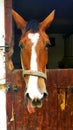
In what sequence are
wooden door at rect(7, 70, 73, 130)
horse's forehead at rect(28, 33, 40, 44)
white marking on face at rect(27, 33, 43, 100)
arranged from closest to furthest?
white marking on face at rect(27, 33, 43, 100) → horse's forehead at rect(28, 33, 40, 44) → wooden door at rect(7, 70, 73, 130)

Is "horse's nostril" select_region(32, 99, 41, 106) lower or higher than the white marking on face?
lower

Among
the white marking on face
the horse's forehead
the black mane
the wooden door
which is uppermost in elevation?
the black mane

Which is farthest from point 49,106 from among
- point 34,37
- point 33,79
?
point 34,37

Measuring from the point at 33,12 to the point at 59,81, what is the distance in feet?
4.47

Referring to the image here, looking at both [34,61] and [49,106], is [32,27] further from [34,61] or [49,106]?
[49,106]

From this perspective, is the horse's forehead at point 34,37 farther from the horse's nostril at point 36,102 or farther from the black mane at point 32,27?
the horse's nostril at point 36,102

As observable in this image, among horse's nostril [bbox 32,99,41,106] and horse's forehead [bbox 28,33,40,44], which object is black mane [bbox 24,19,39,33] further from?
horse's nostril [bbox 32,99,41,106]

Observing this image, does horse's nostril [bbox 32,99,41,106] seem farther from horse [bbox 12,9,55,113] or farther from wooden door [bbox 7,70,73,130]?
wooden door [bbox 7,70,73,130]

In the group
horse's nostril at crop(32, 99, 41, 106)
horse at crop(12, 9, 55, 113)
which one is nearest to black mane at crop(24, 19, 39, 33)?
horse at crop(12, 9, 55, 113)

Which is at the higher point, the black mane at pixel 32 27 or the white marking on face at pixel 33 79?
the black mane at pixel 32 27

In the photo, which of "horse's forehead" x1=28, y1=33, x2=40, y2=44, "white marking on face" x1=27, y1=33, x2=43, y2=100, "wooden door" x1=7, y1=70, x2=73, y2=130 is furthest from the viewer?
"wooden door" x1=7, y1=70, x2=73, y2=130

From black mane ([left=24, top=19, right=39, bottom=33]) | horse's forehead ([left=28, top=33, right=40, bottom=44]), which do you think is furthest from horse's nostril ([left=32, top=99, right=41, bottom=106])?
black mane ([left=24, top=19, right=39, bottom=33])

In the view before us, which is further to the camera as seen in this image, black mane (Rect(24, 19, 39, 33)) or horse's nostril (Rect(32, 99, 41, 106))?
black mane (Rect(24, 19, 39, 33))

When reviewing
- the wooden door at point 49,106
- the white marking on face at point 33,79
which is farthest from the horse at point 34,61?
the wooden door at point 49,106
